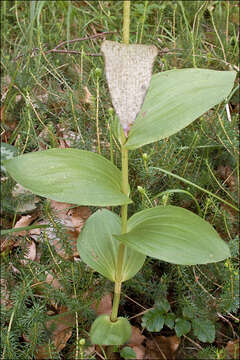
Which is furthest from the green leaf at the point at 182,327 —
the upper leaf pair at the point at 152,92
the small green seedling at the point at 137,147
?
the upper leaf pair at the point at 152,92

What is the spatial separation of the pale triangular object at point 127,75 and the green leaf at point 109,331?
0.67 meters

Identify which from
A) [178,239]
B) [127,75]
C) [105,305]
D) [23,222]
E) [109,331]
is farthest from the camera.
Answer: [23,222]

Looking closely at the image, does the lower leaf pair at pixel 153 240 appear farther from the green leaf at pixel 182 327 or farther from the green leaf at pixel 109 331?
the green leaf at pixel 182 327

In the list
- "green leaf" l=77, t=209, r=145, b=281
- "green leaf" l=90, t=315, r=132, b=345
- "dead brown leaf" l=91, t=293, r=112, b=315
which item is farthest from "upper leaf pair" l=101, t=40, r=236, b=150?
"dead brown leaf" l=91, t=293, r=112, b=315

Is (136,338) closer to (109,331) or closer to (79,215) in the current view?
(109,331)

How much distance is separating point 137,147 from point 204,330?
702 millimetres

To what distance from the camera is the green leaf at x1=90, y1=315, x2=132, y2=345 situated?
3.90ft

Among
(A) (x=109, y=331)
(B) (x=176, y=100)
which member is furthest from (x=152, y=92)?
(A) (x=109, y=331)

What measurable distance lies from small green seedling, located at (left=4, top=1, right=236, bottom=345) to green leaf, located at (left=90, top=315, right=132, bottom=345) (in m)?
0.33

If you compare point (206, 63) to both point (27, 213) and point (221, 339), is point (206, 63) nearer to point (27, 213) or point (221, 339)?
point (27, 213)

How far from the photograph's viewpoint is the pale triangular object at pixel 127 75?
0.83 m

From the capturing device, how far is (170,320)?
4.34ft

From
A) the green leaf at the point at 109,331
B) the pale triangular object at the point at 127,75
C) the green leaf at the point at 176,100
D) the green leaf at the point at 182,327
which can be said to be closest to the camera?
the pale triangular object at the point at 127,75

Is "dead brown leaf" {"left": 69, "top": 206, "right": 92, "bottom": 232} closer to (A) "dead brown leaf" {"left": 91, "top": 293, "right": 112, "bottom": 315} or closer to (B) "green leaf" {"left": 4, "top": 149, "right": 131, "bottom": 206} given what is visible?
(A) "dead brown leaf" {"left": 91, "top": 293, "right": 112, "bottom": 315}
